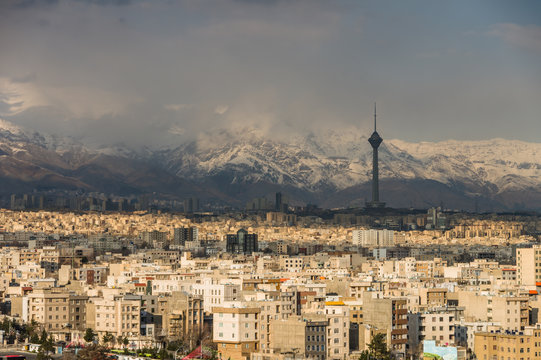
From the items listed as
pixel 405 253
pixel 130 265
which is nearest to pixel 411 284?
pixel 130 265

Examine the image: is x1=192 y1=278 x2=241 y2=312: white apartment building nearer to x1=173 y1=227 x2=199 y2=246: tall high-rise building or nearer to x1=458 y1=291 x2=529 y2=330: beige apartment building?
x1=458 y1=291 x2=529 y2=330: beige apartment building

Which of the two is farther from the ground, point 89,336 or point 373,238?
point 373,238

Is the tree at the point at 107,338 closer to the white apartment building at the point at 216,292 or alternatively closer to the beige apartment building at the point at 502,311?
the white apartment building at the point at 216,292

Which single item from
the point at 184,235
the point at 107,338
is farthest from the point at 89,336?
the point at 184,235

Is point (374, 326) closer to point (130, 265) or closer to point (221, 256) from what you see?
point (130, 265)

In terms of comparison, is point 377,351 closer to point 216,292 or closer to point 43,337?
point 43,337

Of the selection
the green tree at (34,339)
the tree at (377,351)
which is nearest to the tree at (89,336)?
the green tree at (34,339)

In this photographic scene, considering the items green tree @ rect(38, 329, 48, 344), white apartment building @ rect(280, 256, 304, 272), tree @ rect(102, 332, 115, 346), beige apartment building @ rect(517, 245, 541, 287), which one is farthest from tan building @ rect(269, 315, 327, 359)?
white apartment building @ rect(280, 256, 304, 272)

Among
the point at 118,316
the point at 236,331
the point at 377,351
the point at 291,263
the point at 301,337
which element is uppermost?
the point at 291,263
